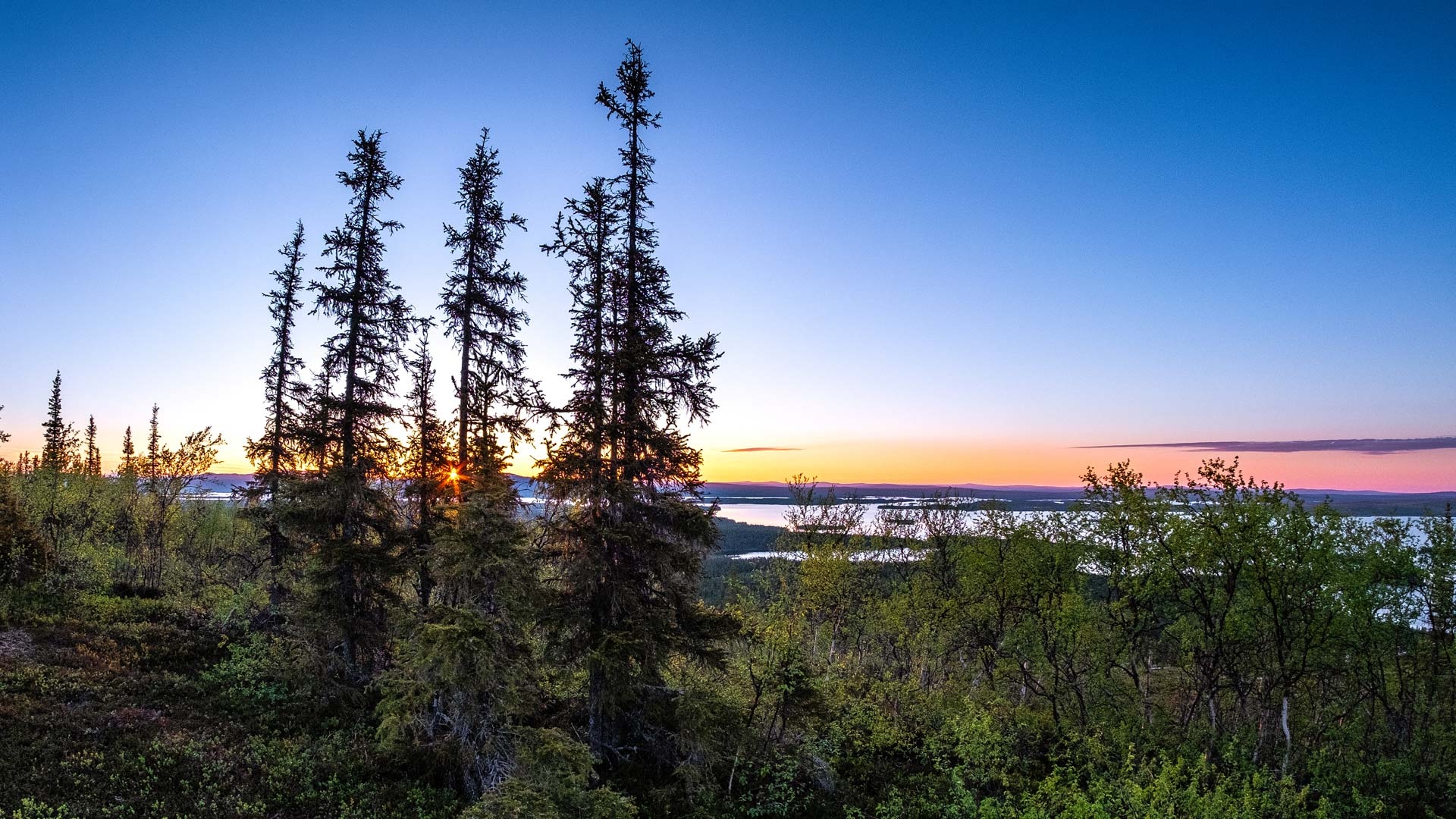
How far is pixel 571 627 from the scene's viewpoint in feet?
49.1

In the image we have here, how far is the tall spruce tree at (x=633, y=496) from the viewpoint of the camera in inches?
590

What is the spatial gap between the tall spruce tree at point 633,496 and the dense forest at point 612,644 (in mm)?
93

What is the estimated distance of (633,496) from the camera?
15.2m

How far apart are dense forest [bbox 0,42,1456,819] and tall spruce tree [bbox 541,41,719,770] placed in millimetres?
93

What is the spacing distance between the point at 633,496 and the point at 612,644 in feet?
11.5

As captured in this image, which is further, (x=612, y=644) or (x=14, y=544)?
(x=14, y=544)

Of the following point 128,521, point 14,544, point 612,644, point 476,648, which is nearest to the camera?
point 476,648

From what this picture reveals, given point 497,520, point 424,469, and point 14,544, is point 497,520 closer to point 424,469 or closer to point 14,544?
point 424,469

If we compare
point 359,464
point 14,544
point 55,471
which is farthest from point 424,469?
point 55,471

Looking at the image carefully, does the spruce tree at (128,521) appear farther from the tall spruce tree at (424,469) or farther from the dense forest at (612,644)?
the tall spruce tree at (424,469)

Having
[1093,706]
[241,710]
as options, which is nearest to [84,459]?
[241,710]

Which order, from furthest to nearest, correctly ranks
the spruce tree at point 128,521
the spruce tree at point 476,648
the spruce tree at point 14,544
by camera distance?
the spruce tree at point 128,521 < the spruce tree at point 14,544 < the spruce tree at point 476,648

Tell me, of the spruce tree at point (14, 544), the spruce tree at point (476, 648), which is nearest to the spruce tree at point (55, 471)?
the spruce tree at point (14, 544)

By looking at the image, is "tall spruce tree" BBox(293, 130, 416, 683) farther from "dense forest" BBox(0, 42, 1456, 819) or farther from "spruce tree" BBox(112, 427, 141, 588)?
"spruce tree" BBox(112, 427, 141, 588)
